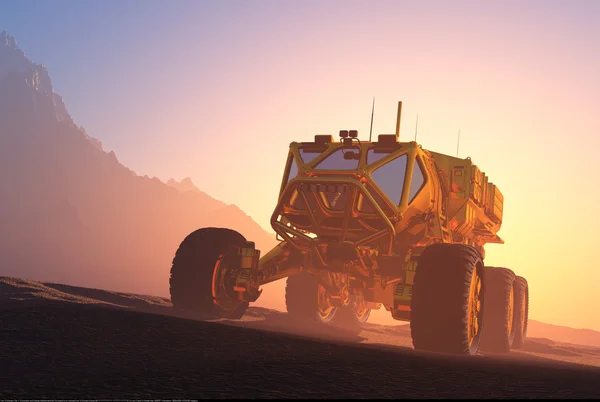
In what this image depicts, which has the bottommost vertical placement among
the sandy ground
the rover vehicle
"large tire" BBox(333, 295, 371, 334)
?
the sandy ground

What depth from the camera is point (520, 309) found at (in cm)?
1316

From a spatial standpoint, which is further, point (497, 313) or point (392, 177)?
point (497, 313)

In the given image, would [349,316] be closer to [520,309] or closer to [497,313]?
[497,313]

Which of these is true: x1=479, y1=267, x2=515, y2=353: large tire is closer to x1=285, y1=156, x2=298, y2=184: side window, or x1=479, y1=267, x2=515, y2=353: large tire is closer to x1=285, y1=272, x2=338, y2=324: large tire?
x1=285, y1=272, x2=338, y2=324: large tire

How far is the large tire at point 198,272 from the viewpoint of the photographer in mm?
9305

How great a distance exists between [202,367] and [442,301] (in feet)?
11.9

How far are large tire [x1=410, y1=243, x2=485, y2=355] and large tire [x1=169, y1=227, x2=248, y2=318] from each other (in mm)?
3086

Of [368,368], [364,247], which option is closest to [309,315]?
[364,247]

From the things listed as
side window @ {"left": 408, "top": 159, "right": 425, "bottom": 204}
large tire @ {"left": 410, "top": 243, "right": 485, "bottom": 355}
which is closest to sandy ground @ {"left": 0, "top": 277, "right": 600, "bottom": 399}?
large tire @ {"left": 410, "top": 243, "right": 485, "bottom": 355}

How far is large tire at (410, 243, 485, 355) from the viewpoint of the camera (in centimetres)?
740

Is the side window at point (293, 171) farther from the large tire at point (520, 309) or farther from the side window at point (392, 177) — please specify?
the large tire at point (520, 309)

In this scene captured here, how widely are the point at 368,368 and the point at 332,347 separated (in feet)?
3.82

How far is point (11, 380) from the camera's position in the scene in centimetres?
412

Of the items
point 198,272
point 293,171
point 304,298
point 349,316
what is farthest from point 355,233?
point 349,316
